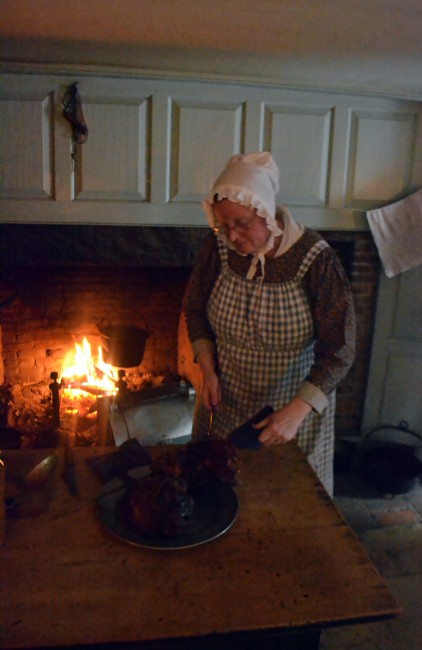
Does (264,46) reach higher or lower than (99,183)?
higher

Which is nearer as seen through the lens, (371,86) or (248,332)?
(248,332)

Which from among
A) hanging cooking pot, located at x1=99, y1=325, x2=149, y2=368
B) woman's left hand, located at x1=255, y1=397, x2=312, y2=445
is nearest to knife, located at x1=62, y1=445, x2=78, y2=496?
woman's left hand, located at x1=255, y1=397, x2=312, y2=445

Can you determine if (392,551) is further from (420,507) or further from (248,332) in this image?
(248,332)

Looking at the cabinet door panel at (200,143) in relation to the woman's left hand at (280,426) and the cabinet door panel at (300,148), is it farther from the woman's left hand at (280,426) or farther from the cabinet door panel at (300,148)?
the woman's left hand at (280,426)

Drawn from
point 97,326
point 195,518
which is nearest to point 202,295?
point 195,518

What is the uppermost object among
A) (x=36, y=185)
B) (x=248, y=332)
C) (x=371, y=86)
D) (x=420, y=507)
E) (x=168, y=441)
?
(x=371, y=86)

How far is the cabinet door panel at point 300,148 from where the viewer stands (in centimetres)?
286

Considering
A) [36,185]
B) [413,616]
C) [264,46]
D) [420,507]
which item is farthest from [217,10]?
[420,507]

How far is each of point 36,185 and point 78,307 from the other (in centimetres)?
103

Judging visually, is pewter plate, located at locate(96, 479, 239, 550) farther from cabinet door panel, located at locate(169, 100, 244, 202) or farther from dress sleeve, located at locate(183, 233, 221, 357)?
cabinet door panel, located at locate(169, 100, 244, 202)

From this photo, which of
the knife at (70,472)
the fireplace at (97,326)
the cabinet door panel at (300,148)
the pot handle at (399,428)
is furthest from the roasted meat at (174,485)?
the pot handle at (399,428)

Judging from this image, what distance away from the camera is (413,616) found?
7.99 feet

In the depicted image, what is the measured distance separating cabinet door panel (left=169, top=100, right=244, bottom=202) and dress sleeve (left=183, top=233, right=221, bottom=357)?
0.82 meters

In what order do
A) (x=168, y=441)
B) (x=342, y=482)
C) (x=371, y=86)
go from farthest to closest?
(x=342, y=482) → (x=168, y=441) → (x=371, y=86)
